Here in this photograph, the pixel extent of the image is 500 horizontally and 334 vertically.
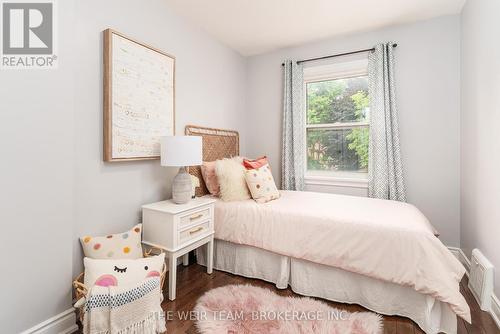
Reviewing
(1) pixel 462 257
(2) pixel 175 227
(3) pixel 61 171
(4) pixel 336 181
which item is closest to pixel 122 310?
(2) pixel 175 227

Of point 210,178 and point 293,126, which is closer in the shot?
point 210,178

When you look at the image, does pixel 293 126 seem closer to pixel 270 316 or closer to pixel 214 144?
pixel 214 144

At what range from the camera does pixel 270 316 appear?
1.70 meters

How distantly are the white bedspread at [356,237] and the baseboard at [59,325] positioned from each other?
3.86ft

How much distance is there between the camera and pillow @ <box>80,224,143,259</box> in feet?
5.49

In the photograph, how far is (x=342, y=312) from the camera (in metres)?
1.75

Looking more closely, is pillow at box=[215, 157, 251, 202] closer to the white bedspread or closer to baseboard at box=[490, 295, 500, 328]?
the white bedspread

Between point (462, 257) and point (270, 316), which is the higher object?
point (462, 257)

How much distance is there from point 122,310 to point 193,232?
79 cm

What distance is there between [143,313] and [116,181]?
39.0 inches

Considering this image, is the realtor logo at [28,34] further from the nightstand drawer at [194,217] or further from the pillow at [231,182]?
the pillow at [231,182]

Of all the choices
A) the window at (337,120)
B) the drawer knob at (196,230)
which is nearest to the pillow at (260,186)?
the drawer knob at (196,230)

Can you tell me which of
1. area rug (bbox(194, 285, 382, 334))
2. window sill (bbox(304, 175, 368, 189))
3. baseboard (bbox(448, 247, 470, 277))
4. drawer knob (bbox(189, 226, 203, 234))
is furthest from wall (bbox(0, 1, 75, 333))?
baseboard (bbox(448, 247, 470, 277))

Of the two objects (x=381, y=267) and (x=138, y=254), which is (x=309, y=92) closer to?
(x=381, y=267)
